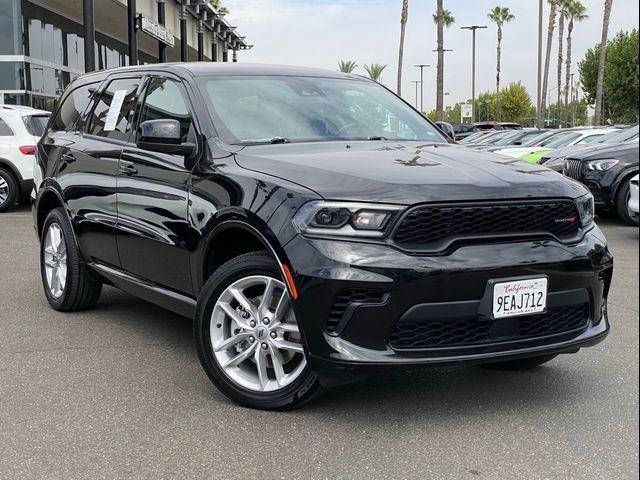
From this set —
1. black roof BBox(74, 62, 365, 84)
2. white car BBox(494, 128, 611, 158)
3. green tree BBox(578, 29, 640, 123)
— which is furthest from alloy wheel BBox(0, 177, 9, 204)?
green tree BBox(578, 29, 640, 123)

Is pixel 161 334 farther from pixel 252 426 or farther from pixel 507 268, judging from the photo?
pixel 507 268

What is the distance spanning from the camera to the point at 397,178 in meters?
3.51

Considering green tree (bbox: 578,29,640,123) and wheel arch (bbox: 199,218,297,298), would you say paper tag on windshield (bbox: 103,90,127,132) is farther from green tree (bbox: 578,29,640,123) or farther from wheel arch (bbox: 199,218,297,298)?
green tree (bbox: 578,29,640,123)

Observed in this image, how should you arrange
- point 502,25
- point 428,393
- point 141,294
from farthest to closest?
point 502,25 < point 141,294 < point 428,393

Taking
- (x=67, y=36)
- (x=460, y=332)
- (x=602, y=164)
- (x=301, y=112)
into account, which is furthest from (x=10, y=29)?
(x=460, y=332)

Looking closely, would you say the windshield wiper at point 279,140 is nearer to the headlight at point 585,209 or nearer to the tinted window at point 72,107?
the headlight at point 585,209

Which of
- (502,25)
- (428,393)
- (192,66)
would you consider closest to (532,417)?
(428,393)

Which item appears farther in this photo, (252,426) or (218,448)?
(252,426)

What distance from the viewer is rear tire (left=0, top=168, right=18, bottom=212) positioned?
12836mm

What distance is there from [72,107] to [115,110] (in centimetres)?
102

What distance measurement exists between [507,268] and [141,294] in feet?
7.89

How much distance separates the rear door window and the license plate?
372 cm

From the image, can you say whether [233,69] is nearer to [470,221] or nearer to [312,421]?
[470,221]

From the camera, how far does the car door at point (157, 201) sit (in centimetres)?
430
